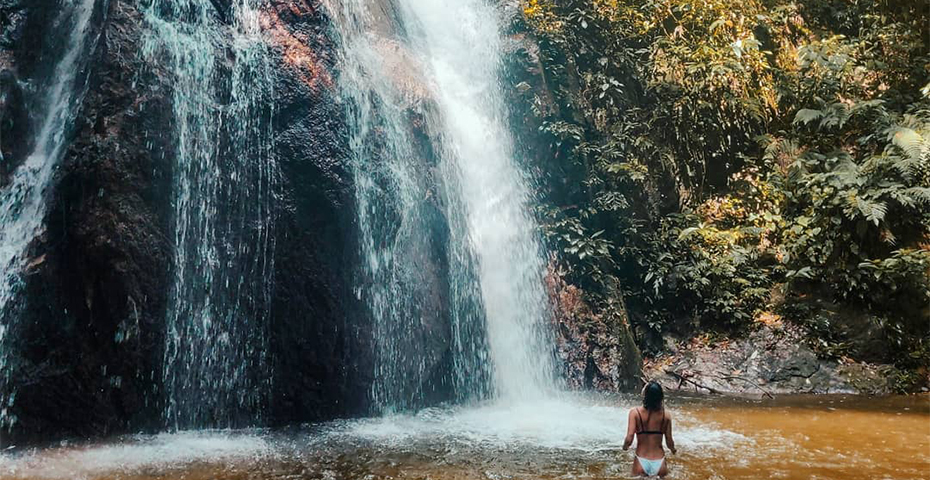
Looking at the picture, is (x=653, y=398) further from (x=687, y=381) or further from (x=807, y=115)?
(x=807, y=115)

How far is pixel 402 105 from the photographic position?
855cm

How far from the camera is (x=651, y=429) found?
14.3 feet

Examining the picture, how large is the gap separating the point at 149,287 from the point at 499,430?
159 inches

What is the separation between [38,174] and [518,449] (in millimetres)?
5854

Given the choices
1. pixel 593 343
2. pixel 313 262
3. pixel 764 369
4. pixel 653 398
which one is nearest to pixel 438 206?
pixel 313 262

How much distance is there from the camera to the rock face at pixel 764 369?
9086mm

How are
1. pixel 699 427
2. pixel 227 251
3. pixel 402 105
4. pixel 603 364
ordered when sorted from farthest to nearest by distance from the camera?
pixel 603 364 < pixel 402 105 < pixel 227 251 < pixel 699 427

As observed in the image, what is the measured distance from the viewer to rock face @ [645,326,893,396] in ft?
29.8

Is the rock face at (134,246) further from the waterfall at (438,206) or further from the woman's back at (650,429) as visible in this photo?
the woman's back at (650,429)

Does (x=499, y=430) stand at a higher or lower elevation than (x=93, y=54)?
lower

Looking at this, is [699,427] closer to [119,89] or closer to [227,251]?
[227,251]

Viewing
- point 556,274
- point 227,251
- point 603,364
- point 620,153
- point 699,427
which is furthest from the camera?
point 620,153

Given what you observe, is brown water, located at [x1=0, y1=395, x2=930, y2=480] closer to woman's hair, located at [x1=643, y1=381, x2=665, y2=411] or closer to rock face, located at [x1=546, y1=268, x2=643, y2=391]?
woman's hair, located at [x1=643, y1=381, x2=665, y2=411]

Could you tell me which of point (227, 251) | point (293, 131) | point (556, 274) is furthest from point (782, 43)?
point (227, 251)
